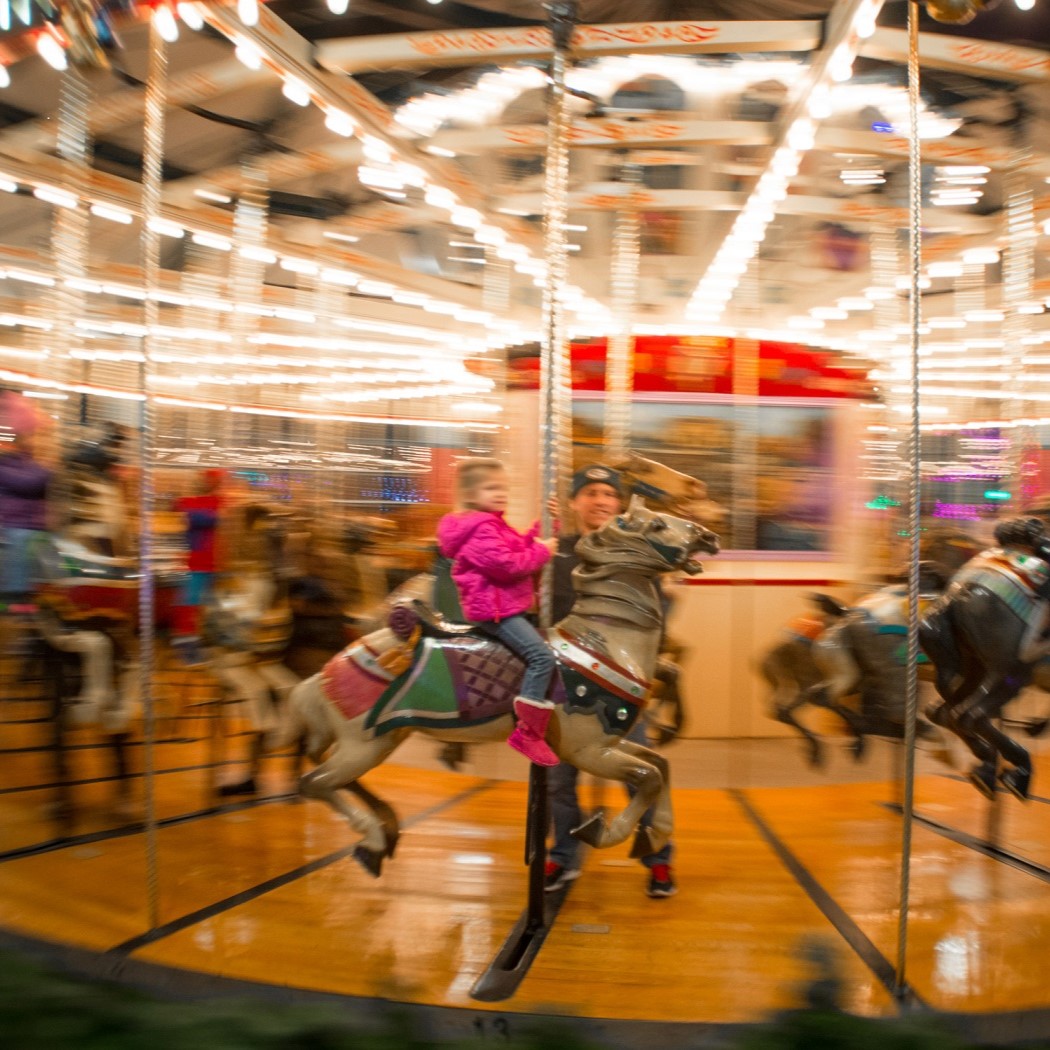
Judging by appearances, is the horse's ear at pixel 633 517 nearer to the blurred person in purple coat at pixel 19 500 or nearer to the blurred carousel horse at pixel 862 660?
the blurred carousel horse at pixel 862 660

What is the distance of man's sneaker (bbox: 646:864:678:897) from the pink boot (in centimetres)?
78

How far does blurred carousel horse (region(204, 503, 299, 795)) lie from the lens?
4.11 meters

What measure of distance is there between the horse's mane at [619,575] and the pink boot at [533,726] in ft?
1.29

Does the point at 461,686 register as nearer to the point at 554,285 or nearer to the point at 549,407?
the point at 549,407

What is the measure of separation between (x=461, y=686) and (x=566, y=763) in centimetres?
54

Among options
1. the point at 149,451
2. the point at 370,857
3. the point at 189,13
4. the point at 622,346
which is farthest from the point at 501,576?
the point at 622,346

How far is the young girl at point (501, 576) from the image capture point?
108 inches

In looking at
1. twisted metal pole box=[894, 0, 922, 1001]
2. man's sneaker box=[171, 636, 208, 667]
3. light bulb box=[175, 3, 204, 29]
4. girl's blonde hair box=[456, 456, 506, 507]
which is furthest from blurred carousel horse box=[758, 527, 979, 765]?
light bulb box=[175, 3, 204, 29]

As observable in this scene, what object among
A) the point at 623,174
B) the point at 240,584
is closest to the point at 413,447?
the point at 240,584

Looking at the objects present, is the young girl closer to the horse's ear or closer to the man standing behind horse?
the horse's ear

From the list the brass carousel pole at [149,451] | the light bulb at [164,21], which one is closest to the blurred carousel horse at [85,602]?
the brass carousel pole at [149,451]

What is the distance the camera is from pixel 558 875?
3.36 meters

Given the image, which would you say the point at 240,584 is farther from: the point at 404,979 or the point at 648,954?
the point at 648,954

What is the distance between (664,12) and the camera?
4.02 metres
